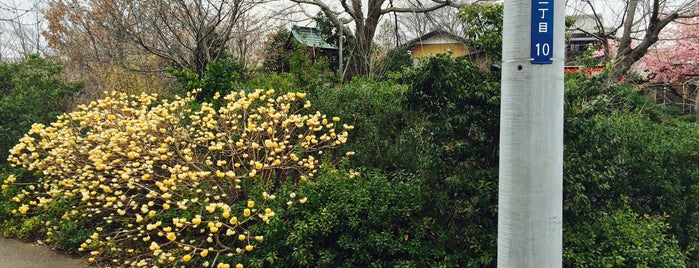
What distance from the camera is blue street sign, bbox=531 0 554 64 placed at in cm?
196

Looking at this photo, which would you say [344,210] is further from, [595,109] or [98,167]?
[98,167]

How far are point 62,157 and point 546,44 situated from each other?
17.6ft

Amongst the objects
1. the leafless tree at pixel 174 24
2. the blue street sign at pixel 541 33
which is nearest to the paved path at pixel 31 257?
the blue street sign at pixel 541 33

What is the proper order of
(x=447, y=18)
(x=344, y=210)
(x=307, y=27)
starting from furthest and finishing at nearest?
(x=447, y=18), (x=307, y=27), (x=344, y=210)

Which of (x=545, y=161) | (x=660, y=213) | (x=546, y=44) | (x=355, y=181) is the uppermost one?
(x=546, y=44)

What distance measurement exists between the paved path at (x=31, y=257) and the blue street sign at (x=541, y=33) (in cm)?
452

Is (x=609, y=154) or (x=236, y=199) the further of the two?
(x=236, y=199)

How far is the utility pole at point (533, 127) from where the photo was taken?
1.96m

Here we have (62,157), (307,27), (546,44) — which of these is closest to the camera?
(546,44)

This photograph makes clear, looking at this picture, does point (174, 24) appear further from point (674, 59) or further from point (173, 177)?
point (674, 59)

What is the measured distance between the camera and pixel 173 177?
4344 millimetres

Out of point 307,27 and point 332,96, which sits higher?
point 307,27

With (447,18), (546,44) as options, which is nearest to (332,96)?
(546,44)

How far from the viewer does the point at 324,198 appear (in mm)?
4094
